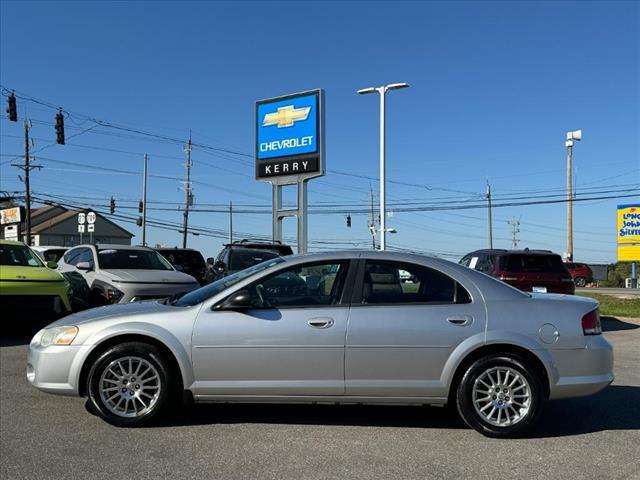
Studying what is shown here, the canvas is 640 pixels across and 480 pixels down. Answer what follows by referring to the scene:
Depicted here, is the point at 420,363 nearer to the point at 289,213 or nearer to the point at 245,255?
the point at 245,255

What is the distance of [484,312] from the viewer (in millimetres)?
5055

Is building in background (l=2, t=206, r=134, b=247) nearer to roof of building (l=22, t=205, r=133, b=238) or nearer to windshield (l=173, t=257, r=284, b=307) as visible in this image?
roof of building (l=22, t=205, r=133, b=238)

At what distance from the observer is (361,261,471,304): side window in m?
5.15

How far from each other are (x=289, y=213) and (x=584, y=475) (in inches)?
805

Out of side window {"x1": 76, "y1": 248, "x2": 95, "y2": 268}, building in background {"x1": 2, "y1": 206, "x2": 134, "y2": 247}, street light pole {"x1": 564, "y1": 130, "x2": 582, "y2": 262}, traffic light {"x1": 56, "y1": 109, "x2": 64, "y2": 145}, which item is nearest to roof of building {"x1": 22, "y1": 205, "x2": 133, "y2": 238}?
building in background {"x1": 2, "y1": 206, "x2": 134, "y2": 247}

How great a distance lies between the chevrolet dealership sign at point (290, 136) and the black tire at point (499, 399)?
1854cm

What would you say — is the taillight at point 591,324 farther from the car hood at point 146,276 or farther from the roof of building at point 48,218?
the roof of building at point 48,218

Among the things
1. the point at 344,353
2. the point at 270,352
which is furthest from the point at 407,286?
the point at 270,352

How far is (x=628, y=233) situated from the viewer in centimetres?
2466

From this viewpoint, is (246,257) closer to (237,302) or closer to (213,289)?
(213,289)

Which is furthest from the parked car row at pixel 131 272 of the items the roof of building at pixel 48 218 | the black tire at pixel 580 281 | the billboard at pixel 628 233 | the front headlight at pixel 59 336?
the roof of building at pixel 48 218

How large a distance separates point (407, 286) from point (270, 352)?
133cm

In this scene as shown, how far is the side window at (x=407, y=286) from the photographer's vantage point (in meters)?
5.15

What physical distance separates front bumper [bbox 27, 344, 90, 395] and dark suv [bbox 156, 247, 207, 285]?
1118 centimetres
